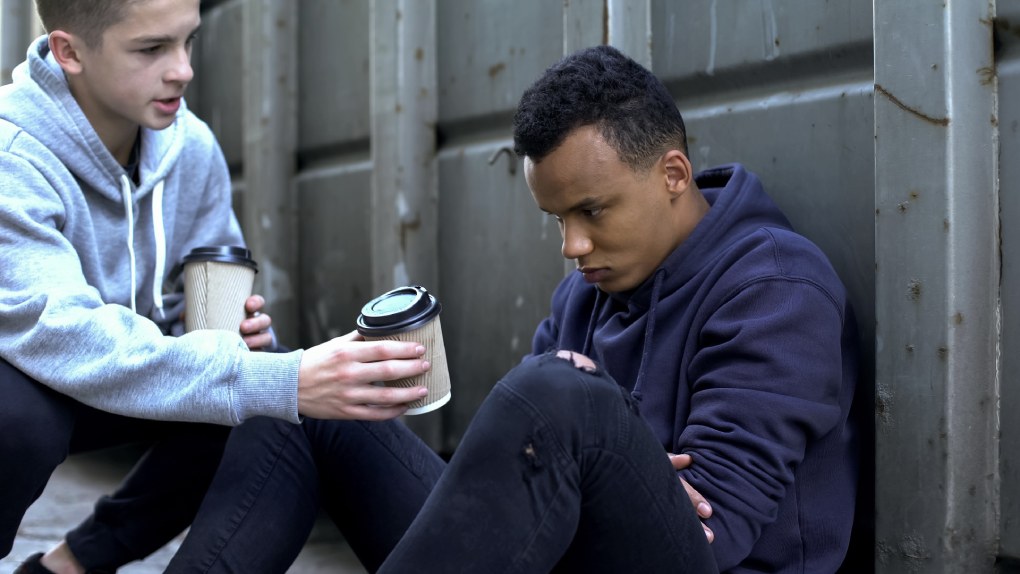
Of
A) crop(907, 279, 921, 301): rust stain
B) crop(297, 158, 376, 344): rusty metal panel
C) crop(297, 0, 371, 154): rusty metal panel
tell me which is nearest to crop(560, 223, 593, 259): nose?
crop(907, 279, 921, 301): rust stain

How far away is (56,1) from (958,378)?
1758 mm

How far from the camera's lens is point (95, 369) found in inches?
68.7

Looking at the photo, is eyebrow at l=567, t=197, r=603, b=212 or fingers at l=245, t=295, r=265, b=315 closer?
eyebrow at l=567, t=197, r=603, b=212

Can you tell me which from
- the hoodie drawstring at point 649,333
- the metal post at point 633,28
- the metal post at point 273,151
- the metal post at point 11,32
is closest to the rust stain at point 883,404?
the hoodie drawstring at point 649,333

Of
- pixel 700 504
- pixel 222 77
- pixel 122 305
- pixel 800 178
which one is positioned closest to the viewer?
Answer: pixel 700 504

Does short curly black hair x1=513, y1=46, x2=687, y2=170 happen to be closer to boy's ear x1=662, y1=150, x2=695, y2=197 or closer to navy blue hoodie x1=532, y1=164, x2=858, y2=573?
boy's ear x1=662, y1=150, x2=695, y2=197

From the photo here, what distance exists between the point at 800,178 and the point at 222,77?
260cm

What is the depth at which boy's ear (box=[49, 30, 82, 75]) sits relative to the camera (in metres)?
2.05

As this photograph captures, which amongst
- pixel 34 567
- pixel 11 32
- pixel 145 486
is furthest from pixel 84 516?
pixel 11 32

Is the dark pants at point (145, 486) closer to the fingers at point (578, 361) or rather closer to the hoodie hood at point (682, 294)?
the hoodie hood at point (682, 294)

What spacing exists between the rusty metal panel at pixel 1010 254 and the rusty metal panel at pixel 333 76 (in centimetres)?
203

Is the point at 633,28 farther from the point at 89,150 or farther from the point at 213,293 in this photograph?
the point at 89,150

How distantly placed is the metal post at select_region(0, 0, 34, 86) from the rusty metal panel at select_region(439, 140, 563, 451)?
3186 millimetres

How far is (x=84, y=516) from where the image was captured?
3.35 metres
